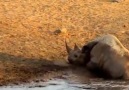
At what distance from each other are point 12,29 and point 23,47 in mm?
1190

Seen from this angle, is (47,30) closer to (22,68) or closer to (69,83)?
(22,68)

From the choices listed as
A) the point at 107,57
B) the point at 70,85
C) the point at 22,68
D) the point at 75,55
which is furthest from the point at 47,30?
the point at 70,85

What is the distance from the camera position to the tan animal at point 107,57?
1204cm

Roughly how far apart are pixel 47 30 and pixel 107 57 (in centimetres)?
279

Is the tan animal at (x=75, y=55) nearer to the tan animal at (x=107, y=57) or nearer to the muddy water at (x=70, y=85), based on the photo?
the tan animal at (x=107, y=57)

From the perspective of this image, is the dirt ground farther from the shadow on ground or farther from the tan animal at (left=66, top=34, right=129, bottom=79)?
the tan animal at (left=66, top=34, right=129, bottom=79)

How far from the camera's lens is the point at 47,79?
11789 mm

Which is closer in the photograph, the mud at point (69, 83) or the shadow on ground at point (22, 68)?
the mud at point (69, 83)

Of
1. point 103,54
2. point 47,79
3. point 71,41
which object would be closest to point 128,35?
point 71,41

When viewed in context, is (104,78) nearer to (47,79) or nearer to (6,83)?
(47,79)

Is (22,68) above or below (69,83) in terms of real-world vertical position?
above

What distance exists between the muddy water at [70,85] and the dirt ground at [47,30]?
0.31 m

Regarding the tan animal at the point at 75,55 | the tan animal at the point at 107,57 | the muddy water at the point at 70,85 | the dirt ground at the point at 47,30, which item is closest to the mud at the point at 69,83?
the muddy water at the point at 70,85

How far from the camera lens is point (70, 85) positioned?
11.5m
